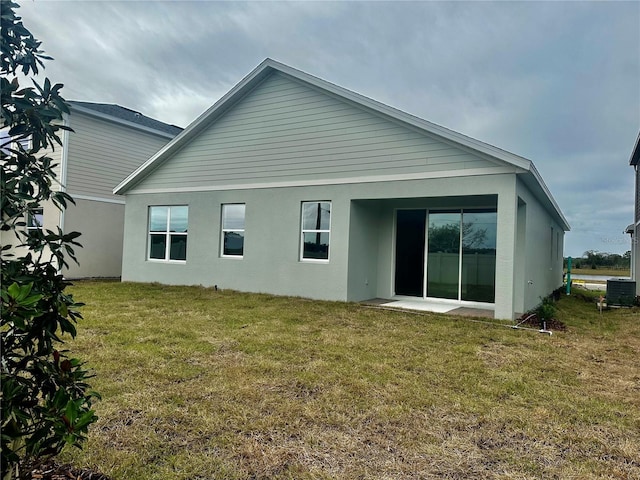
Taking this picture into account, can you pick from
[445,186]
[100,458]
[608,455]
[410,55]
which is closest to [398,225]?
[445,186]

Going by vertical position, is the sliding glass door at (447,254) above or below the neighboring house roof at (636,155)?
below

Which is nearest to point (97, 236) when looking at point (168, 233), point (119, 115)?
point (168, 233)

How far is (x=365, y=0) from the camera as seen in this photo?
10727mm

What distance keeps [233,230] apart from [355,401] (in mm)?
9061

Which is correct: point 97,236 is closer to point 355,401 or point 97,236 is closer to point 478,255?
point 478,255

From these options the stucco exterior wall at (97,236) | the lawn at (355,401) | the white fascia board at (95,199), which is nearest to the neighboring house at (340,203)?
the lawn at (355,401)

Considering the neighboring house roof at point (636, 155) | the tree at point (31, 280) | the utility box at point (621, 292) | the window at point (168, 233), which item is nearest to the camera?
the tree at point (31, 280)

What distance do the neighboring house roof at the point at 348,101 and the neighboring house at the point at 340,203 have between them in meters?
0.03

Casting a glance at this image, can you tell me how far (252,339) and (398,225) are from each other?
641 cm

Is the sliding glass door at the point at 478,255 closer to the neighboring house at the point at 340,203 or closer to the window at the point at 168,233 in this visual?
the neighboring house at the point at 340,203

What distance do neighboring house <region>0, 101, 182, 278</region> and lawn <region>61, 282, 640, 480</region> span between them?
9119 mm

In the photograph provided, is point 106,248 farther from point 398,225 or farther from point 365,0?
point 365,0

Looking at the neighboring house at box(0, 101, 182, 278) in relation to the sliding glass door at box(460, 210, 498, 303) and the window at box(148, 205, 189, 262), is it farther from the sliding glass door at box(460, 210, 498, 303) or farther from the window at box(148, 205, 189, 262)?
the sliding glass door at box(460, 210, 498, 303)

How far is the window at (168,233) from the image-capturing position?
1333 centimetres
